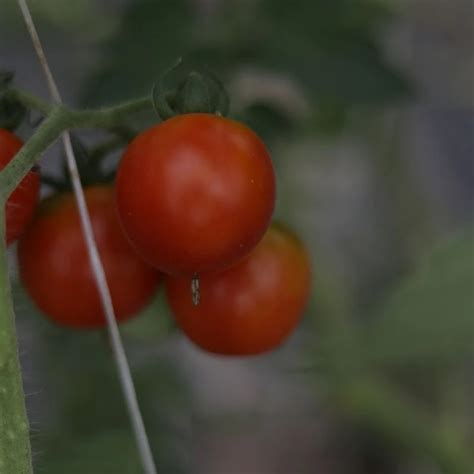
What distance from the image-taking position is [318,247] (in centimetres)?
215

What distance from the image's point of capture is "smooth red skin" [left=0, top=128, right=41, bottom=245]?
2.66 feet

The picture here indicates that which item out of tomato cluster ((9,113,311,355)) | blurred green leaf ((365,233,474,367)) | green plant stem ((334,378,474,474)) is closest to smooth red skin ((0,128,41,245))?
tomato cluster ((9,113,311,355))

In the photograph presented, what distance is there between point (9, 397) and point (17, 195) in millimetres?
192

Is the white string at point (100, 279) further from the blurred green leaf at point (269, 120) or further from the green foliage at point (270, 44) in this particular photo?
the green foliage at point (270, 44)

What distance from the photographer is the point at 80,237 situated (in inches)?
36.0

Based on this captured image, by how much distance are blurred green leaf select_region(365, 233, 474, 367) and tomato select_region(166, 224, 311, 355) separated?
454 millimetres

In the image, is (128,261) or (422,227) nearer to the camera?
(128,261)

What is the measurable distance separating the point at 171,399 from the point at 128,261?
2.45 feet

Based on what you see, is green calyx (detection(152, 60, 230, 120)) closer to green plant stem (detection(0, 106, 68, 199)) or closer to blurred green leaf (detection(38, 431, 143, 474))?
green plant stem (detection(0, 106, 68, 199))

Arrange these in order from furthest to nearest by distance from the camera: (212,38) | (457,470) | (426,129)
Result: 1. (426,129)
2. (457,470)
3. (212,38)

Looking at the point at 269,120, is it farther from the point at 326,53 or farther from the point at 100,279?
the point at 100,279

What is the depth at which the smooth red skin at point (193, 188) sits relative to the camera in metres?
0.75

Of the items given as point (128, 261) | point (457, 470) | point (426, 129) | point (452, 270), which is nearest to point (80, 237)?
point (128, 261)

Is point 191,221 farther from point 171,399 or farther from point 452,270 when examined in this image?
point 171,399
